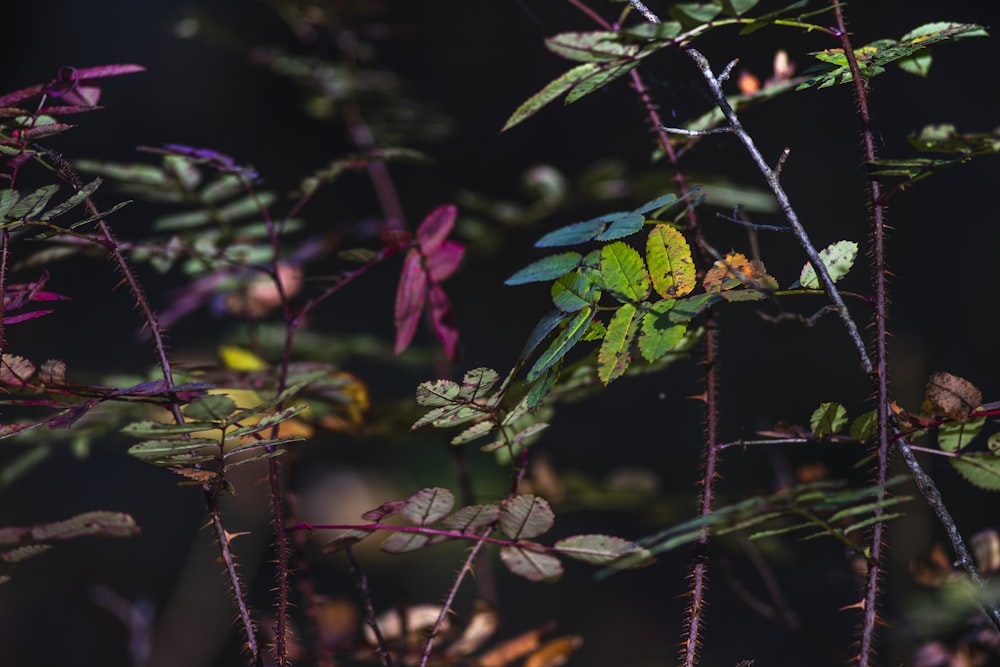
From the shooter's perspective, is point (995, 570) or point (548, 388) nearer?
point (548, 388)

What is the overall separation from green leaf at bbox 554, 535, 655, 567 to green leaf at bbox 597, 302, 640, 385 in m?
0.14

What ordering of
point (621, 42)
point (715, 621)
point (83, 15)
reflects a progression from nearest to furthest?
point (621, 42), point (715, 621), point (83, 15)

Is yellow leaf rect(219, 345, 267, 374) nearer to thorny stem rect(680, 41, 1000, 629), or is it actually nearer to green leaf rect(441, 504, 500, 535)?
green leaf rect(441, 504, 500, 535)

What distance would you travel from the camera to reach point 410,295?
2.97 feet

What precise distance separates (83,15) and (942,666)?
15.2 feet

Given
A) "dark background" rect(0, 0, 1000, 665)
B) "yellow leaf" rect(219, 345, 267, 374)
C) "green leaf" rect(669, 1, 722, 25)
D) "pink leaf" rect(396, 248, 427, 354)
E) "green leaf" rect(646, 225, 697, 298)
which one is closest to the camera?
"green leaf" rect(669, 1, 722, 25)

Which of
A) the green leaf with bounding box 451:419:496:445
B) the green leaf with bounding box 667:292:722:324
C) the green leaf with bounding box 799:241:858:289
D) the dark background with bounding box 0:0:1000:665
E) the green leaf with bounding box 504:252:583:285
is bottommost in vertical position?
the dark background with bounding box 0:0:1000:665

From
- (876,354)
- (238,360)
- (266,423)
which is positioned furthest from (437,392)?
(238,360)

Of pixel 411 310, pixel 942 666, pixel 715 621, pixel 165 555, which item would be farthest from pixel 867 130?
pixel 165 555

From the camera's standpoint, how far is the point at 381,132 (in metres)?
1.69

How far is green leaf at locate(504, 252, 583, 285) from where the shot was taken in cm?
63

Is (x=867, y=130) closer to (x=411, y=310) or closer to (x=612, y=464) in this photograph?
(x=411, y=310)

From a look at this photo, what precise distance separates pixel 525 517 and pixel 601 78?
0.36m

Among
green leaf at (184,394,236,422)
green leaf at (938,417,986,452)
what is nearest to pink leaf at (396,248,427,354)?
green leaf at (184,394,236,422)
